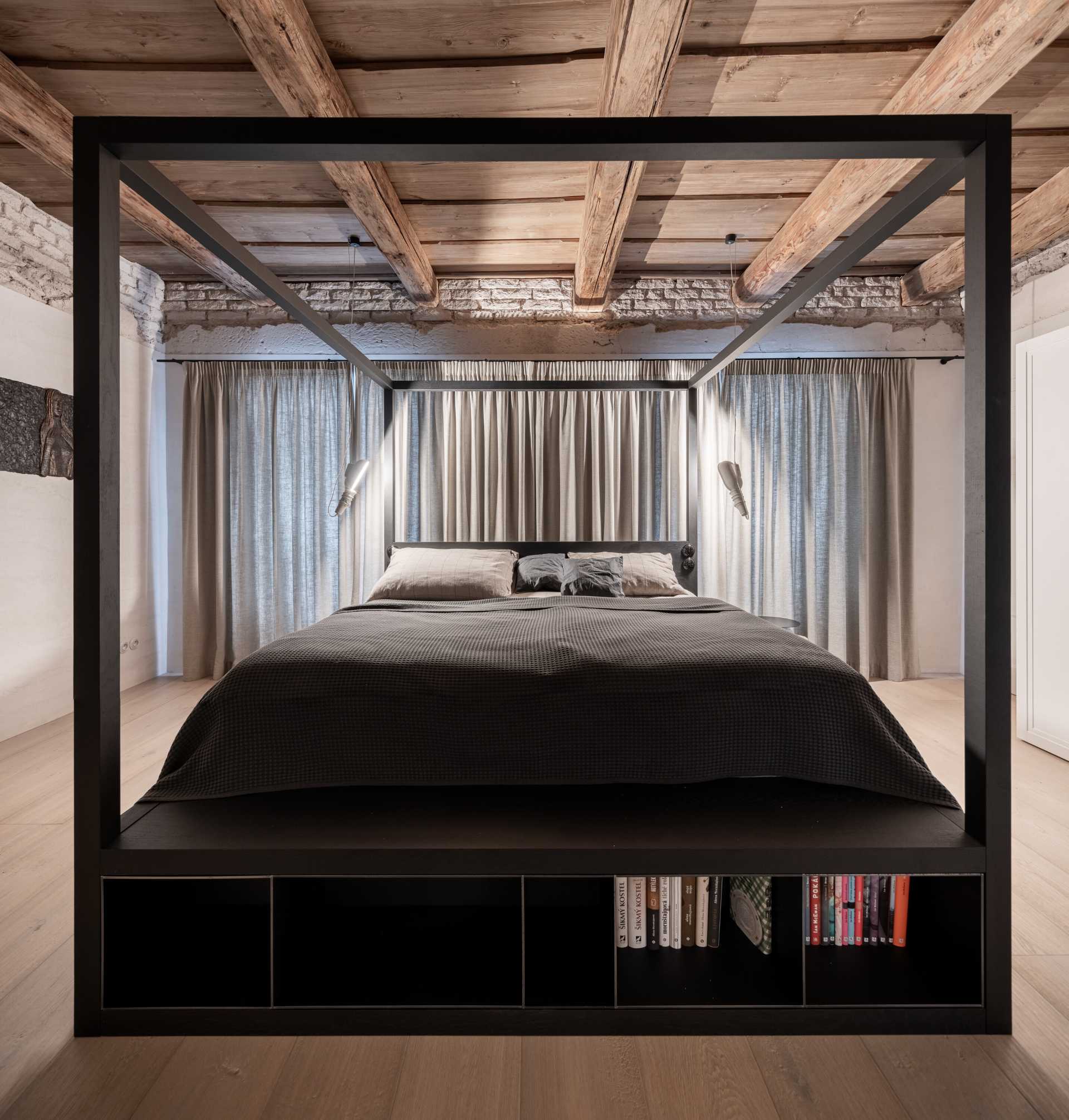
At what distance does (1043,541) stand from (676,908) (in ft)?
8.69

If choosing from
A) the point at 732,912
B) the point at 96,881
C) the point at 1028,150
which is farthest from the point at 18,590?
the point at 1028,150

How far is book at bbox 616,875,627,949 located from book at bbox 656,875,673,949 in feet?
0.25

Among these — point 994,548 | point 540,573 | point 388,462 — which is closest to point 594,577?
point 540,573

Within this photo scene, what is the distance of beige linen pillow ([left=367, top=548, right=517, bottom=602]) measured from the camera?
11.7 feet

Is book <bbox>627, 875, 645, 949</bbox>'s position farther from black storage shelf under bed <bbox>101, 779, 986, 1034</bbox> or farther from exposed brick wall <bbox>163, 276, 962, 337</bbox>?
exposed brick wall <bbox>163, 276, 962, 337</bbox>

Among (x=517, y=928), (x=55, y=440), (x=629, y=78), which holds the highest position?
(x=629, y=78)

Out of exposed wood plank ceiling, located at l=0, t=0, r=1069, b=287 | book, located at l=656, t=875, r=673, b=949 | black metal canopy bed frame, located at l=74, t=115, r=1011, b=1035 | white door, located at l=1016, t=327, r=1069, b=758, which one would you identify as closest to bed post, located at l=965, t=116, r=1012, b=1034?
black metal canopy bed frame, located at l=74, t=115, r=1011, b=1035

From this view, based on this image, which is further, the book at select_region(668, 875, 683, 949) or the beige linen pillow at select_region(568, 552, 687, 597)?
the beige linen pillow at select_region(568, 552, 687, 597)

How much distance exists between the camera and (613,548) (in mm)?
4090

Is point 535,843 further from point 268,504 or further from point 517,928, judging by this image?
point 268,504

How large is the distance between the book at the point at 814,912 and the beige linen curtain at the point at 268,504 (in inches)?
137

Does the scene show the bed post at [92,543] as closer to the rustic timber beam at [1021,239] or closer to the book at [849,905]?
the book at [849,905]

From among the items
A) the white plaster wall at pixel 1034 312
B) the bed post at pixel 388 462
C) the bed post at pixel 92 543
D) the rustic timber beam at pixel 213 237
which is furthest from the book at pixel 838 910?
the bed post at pixel 388 462

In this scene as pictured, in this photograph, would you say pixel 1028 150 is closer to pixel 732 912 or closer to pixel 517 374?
pixel 517 374
